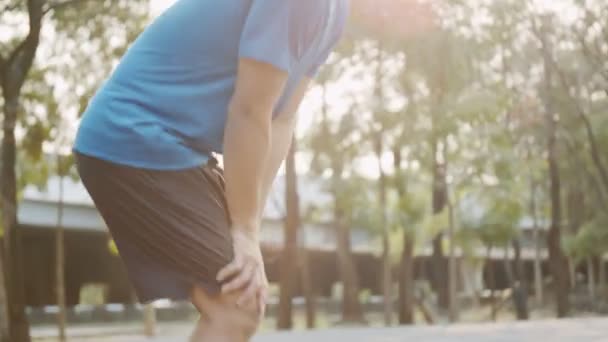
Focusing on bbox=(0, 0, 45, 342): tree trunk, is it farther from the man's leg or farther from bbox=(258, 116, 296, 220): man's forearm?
the man's leg

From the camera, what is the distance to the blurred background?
53.7 ft

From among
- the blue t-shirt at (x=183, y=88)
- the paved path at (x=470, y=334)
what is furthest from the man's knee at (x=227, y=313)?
the paved path at (x=470, y=334)

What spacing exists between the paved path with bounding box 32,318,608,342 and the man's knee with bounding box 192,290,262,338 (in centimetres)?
899

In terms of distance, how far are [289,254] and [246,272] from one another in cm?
2106

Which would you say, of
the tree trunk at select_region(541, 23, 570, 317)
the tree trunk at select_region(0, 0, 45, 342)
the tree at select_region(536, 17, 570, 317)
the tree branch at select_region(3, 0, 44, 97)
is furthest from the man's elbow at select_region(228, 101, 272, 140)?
the tree trunk at select_region(541, 23, 570, 317)

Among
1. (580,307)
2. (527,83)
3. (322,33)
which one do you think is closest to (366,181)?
(527,83)

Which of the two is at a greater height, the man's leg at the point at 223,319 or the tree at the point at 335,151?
the tree at the point at 335,151

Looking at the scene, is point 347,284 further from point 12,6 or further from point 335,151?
point 12,6

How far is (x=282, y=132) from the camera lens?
243 cm

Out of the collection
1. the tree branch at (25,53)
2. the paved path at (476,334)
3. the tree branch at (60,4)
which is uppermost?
the tree branch at (60,4)

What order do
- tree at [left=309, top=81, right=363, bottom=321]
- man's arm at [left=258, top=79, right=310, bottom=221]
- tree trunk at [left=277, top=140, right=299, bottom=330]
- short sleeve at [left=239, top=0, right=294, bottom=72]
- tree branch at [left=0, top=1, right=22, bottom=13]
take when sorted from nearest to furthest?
short sleeve at [left=239, top=0, right=294, bottom=72] → man's arm at [left=258, top=79, right=310, bottom=221] → tree branch at [left=0, top=1, right=22, bottom=13] → tree trunk at [left=277, top=140, right=299, bottom=330] → tree at [left=309, top=81, right=363, bottom=321]

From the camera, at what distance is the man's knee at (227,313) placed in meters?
2.00

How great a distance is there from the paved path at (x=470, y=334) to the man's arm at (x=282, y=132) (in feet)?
28.4

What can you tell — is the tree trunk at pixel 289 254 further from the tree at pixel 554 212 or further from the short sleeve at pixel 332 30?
the short sleeve at pixel 332 30
